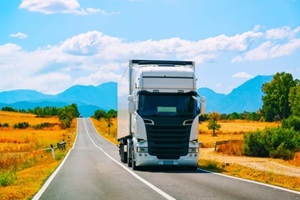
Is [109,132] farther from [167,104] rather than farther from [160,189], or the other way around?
[160,189]

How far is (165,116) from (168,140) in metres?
0.96

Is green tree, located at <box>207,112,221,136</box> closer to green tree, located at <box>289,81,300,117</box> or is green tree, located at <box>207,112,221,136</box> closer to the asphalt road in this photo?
green tree, located at <box>289,81,300,117</box>

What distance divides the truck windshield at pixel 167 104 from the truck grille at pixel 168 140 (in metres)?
0.53

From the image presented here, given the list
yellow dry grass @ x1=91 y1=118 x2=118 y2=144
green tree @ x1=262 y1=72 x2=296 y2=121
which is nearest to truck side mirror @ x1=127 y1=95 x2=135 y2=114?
yellow dry grass @ x1=91 y1=118 x2=118 y2=144

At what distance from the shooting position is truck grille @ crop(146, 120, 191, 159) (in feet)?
68.1

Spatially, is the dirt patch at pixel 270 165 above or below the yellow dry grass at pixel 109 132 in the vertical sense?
below

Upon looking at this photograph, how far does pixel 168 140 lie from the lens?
819 inches

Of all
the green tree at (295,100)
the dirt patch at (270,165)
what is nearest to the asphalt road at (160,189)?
Answer: the dirt patch at (270,165)

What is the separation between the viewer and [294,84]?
13038cm

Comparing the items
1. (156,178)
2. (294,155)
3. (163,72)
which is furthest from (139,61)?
(294,155)

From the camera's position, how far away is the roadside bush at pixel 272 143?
3189 centimetres

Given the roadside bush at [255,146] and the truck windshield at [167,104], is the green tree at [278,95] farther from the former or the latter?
the truck windshield at [167,104]

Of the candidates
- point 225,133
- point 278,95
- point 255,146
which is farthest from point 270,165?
point 278,95

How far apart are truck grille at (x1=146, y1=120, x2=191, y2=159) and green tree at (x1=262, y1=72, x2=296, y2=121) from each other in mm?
112811
